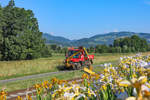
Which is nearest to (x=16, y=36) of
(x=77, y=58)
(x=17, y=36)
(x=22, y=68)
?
(x=17, y=36)

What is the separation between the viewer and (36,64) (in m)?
24.3

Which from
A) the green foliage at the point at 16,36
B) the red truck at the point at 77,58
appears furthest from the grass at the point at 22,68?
the green foliage at the point at 16,36

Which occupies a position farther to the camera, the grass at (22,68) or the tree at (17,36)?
the tree at (17,36)

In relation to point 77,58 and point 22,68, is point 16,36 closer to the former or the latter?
point 22,68

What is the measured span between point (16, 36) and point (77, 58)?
2216 centimetres

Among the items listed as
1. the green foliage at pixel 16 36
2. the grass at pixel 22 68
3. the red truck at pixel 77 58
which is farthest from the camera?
the green foliage at pixel 16 36

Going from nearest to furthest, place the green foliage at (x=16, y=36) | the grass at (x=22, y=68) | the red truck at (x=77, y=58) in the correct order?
1. the grass at (x=22, y=68)
2. the red truck at (x=77, y=58)
3. the green foliage at (x=16, y=36)

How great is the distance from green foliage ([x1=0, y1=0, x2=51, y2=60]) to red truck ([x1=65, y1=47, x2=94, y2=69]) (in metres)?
19.5

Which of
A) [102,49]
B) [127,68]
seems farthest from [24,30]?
[102,49]

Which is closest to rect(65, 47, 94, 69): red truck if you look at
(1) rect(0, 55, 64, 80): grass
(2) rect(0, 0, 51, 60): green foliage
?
(1) rect(0, 55, 64, 80): grass

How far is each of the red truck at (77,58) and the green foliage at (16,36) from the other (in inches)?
766

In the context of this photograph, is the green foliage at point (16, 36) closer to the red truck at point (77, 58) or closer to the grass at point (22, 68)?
the grass at point (22, 68)

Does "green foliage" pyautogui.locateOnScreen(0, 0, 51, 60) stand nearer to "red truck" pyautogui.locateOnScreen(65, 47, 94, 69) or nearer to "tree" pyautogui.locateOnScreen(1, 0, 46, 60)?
"tree" pyautogui.locateOnScreen(1, 0, 46, 60)

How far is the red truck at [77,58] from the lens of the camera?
22.8 meters
